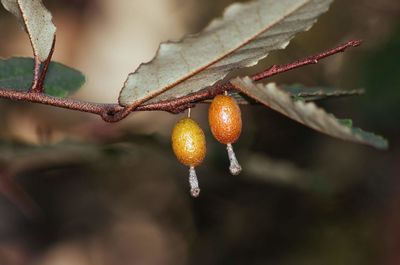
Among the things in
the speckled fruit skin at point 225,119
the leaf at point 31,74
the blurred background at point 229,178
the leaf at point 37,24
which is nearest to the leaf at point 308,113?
the speckled fruit skin at point 225,119

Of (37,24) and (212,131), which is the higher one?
(37,24)

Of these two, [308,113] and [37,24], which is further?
[37,24]

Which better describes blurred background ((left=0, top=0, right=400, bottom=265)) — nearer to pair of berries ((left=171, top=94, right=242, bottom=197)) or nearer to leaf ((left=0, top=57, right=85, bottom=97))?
leaf ((left=0, top=57, right=85, bottom=97))

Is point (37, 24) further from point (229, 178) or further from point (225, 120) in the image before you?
point (229, 178)

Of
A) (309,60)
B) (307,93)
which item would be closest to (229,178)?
(307,93)

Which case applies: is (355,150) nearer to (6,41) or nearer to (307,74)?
(307,74)

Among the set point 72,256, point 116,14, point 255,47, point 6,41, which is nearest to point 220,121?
point 255,47
